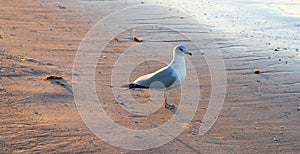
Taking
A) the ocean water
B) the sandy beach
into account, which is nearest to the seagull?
the sandy beach

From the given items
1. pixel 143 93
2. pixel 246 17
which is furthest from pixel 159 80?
pixel 246 17

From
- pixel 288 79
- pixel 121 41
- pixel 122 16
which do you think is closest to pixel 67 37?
pixel 121 41

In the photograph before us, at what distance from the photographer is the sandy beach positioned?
4.97m

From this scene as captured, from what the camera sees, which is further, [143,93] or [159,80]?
[143,93]

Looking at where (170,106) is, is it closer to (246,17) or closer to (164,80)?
(164,80)

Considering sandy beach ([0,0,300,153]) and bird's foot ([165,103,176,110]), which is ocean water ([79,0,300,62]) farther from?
bird's foot ([165,103,176,110])

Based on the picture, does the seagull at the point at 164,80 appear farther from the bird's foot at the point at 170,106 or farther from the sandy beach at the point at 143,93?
the sandy beach at the point at 143,93

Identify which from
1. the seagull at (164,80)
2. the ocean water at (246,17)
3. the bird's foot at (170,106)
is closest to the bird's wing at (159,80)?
the seagull at (164,80)

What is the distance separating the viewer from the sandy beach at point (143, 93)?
497cm

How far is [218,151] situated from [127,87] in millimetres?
1765

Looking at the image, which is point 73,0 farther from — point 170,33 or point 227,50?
point 227,50

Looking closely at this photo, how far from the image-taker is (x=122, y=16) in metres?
12.6

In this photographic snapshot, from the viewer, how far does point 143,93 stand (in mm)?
6641

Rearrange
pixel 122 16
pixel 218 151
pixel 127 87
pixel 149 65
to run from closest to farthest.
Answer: pixel 218 151 < pixel 127 87 < pixel 149 65 < pixel 122 16
